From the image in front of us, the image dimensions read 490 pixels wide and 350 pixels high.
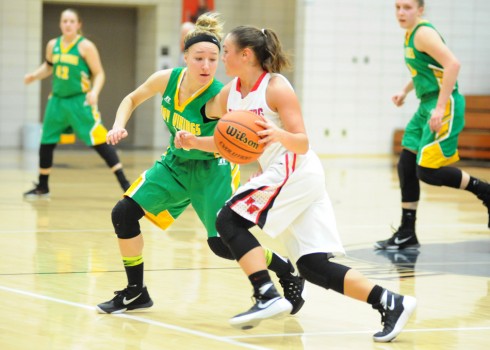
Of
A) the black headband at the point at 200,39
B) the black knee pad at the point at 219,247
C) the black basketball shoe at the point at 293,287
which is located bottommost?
the black basketball shoe at the point at 293,287

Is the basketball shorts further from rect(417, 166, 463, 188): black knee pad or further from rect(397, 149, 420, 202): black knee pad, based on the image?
rect(397, 149, 420, 202): black knee pad

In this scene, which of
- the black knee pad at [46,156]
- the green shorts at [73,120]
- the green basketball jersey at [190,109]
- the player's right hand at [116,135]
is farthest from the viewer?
the green shorts at [73,120]

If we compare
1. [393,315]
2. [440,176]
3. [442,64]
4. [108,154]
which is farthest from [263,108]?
[108,154]

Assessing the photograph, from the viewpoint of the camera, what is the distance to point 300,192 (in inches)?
169

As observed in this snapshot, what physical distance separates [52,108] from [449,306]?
19.3 feet

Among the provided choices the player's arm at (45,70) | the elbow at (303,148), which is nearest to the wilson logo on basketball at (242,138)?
the elbow at (303,148)

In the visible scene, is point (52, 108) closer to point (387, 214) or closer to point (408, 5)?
point (387, 214)

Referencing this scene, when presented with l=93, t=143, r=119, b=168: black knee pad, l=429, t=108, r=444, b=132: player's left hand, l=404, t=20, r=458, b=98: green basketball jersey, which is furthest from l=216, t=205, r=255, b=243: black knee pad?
l=93, t=143, r=119, b=168: black knee pad

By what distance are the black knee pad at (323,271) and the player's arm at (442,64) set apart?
→ 2598mm

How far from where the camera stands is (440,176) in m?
6.91

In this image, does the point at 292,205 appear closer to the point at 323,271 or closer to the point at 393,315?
the point at 323,271

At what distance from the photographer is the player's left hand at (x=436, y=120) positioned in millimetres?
6602

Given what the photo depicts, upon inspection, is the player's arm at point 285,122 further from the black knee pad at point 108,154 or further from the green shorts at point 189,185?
the black knee pad at point 108,154

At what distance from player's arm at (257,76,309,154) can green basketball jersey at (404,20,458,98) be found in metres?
2.70
